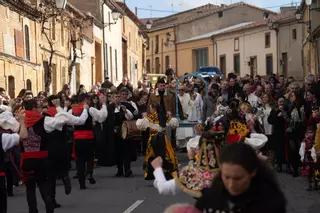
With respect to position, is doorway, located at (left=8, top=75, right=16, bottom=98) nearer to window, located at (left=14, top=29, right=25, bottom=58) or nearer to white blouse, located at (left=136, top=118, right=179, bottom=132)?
window, located at (left=14, top=29, right=25, bottom=58)

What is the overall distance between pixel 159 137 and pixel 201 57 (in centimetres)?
5475

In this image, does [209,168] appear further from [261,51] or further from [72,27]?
[261,51]

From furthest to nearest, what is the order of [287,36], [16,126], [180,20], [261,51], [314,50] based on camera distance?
[180,20]
[261,51]
[287,36]
[314,50]
[16,126]

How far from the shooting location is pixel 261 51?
56.8 meters

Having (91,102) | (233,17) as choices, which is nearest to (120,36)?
(233,17)

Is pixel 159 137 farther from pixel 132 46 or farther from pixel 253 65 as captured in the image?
pixel 132 46

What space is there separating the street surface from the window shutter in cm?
1130

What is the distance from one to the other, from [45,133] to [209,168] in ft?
10.2

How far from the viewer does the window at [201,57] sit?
66169 mm

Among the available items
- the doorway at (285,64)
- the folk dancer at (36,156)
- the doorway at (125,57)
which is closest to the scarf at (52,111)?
the folk dancer at (36,156)

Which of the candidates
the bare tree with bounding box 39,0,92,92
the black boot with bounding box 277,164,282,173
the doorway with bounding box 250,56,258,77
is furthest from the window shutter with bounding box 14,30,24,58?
the doorway with bounding box 250,56,258,77

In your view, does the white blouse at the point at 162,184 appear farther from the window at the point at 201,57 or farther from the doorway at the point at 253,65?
the window at the point at 201,57

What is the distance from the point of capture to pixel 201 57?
67000 mm

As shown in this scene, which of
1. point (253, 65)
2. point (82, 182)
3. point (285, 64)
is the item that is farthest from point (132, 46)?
point (82, 182)
